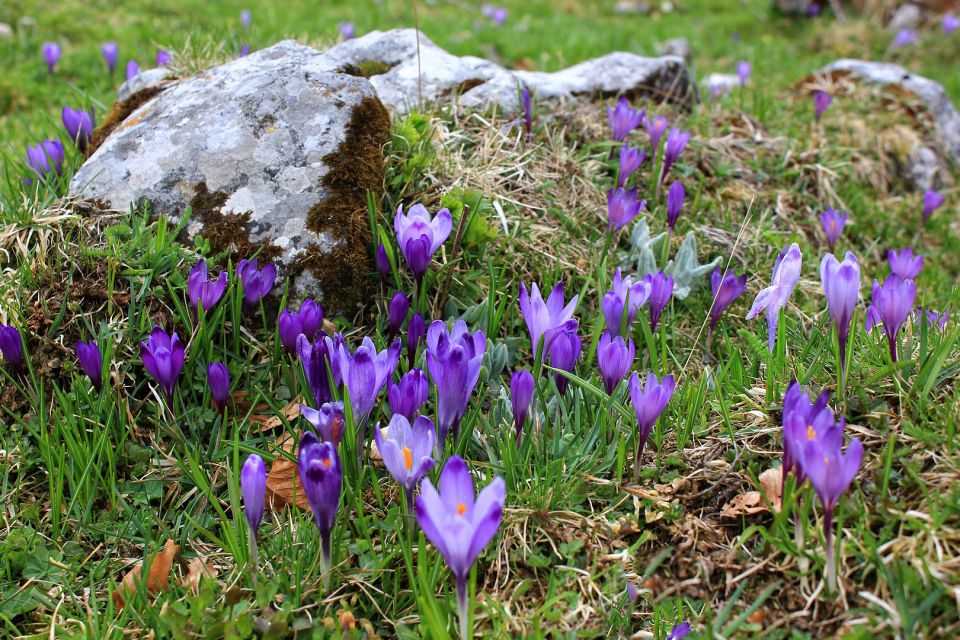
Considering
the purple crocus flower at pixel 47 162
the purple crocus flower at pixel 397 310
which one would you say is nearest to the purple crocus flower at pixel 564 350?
the purple crocus flower at pixel 397 310

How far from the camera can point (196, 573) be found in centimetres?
204

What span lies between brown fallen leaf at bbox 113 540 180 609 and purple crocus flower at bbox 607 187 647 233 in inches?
77.4

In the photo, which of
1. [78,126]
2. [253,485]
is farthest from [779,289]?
[78,126]

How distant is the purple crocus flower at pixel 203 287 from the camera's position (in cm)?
247

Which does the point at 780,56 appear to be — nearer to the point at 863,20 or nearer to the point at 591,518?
the point at 863,20

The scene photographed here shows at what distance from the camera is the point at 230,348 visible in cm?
268

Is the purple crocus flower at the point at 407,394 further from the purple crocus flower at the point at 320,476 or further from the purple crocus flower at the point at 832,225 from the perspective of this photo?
the purple crocus flower at the point at 832,225

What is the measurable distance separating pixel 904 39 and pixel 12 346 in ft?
28.4

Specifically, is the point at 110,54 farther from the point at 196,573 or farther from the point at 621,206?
the point at 196,573

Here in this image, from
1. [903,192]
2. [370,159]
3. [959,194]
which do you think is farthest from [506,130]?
[959,194]

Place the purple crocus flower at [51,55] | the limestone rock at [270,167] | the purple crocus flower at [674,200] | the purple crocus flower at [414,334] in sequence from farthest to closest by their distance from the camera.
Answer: the purple crocus flower at [51,55]
the purple crocus flower at [674,200]
the limestone rock at [270,167]
the purple crocus flower at [414,334]

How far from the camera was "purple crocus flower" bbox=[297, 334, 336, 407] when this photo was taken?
7.16ft

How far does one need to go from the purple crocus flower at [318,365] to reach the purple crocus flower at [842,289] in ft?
4.31

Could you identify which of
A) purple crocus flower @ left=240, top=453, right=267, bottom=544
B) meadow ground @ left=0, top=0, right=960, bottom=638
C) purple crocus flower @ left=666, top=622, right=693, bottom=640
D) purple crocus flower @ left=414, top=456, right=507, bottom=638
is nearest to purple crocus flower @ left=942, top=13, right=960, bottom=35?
meadow ground @ left=0, top=0, right=960, bottom=638
